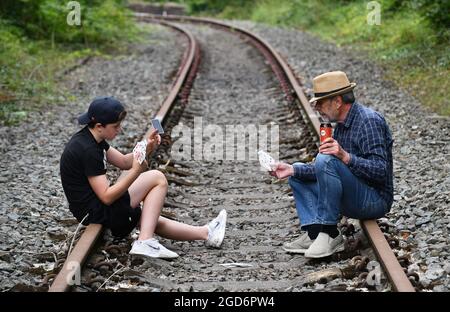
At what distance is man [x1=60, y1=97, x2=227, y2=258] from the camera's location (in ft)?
17.0

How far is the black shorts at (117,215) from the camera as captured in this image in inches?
210

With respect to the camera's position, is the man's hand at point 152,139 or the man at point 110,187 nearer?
the man at point 110,187

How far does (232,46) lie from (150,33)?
13.4 feet

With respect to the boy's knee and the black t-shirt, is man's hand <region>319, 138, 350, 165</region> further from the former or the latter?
the black t-shirt

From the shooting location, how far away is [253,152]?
8.75 meters

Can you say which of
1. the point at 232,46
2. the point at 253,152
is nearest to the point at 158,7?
the point at 232,46

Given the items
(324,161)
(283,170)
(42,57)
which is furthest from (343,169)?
(42,57)

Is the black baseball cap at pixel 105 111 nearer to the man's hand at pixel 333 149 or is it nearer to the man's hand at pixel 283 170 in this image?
the man's hand at pixel 283 170

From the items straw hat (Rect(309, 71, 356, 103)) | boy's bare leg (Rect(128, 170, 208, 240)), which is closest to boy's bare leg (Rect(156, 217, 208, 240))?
boy's bare leg (Rect(128, 170, 208, 240))

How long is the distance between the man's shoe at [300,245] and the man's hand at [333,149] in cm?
74

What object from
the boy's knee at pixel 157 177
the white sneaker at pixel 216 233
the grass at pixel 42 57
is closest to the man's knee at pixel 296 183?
the white sneaker at pixel 216 233

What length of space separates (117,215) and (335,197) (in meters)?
1.50

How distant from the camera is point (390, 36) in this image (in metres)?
16.3

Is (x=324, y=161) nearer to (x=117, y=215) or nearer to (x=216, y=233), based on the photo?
(x=216, y=233)
